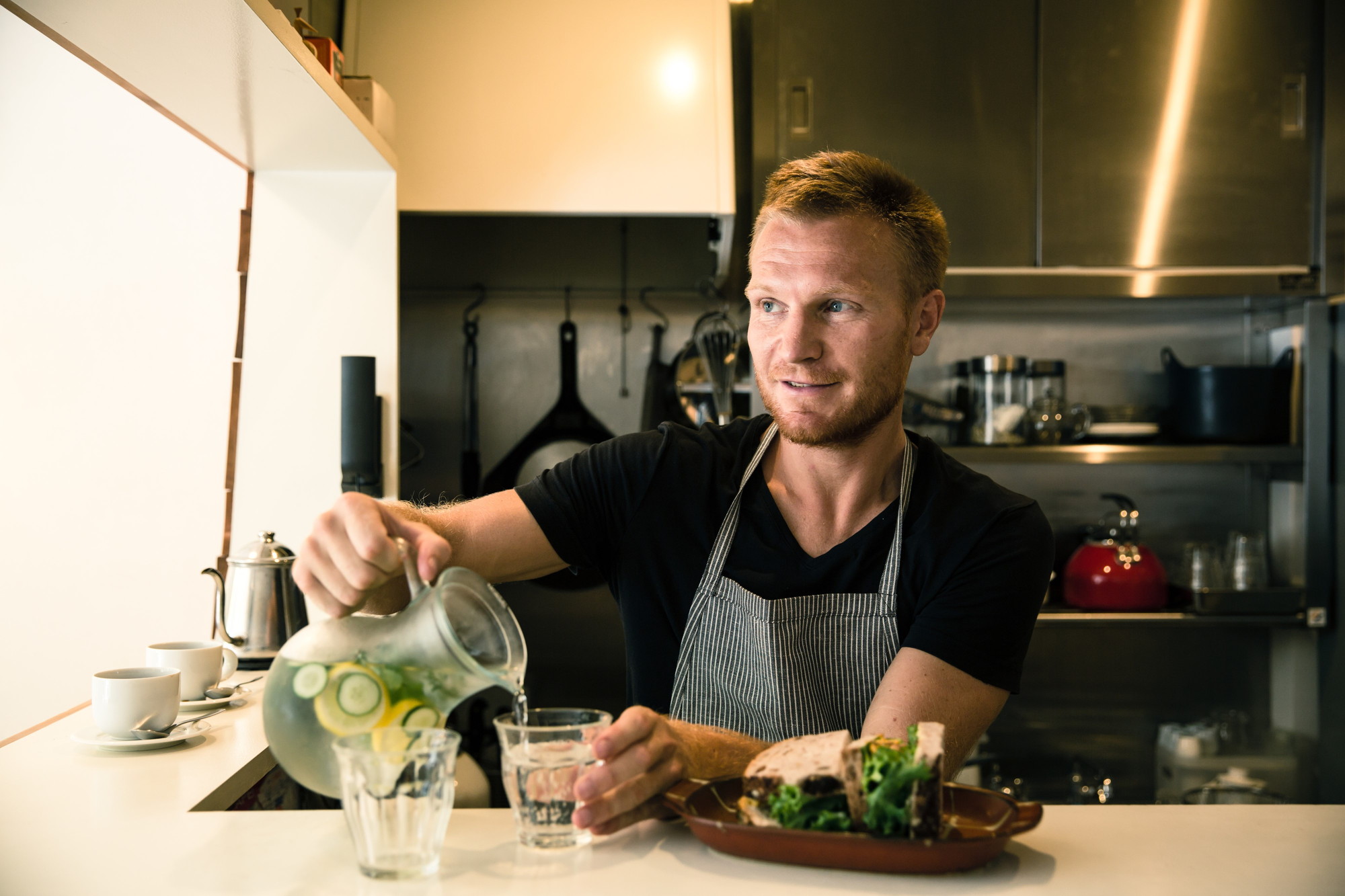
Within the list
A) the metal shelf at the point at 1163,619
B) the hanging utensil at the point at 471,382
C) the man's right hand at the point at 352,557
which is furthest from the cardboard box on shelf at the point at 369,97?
the metal shelf at the point at 1163,619

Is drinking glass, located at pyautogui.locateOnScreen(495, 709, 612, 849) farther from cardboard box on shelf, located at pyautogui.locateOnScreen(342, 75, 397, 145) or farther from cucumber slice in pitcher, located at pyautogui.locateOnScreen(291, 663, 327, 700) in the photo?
cardboard box on shelf, located at pyautogui.locateOnScreen(342, 75, 397, 145)

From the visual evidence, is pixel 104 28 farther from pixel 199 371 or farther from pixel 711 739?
pixel 711 739

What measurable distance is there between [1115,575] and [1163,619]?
0.48 feet

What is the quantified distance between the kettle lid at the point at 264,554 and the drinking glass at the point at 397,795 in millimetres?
1086

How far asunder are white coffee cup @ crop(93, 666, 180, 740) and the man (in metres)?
0.31

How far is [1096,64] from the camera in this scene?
7.79 feet

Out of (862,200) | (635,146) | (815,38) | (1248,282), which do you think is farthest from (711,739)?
(1248,282)

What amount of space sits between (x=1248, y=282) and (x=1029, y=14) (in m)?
0.77

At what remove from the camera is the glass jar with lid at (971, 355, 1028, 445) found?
2443 millimetres

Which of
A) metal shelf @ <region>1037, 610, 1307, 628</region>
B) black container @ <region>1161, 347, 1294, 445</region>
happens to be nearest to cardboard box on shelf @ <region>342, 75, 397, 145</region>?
metal shelf @ <region>1037, 610, 1307, 628</region>

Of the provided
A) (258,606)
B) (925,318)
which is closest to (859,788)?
(925,318)

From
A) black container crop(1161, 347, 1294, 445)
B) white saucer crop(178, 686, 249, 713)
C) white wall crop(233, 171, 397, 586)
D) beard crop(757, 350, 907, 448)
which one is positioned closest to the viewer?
beard crop(757, 350, 907, 448)

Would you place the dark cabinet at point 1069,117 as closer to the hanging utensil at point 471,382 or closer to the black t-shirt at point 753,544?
the hanging utensil at point 471,382

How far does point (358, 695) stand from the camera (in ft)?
2.72
